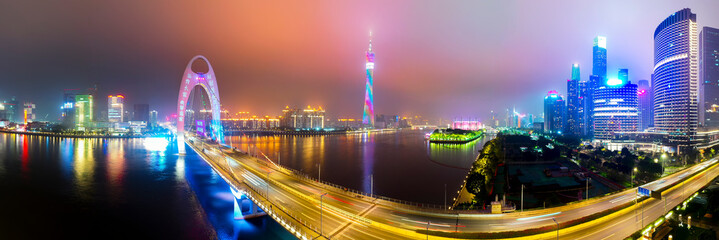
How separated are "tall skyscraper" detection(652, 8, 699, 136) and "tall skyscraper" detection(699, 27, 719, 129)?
5141mm

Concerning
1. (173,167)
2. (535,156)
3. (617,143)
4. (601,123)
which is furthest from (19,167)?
(601,123)

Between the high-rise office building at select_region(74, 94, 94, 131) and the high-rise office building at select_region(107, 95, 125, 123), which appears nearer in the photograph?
the high-rise office building at select_region(74, 94, 94, 131)

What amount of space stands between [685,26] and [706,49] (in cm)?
709

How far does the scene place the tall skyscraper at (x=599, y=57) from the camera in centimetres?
7831

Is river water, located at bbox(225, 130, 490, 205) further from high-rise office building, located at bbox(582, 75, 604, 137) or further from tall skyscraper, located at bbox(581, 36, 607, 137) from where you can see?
tall skyscraper, located at bbox(581, 36, 607, 137)

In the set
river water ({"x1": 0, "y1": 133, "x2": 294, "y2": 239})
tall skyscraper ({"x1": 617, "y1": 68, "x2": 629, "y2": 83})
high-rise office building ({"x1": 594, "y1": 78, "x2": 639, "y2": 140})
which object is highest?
tall skyscraper ({"x1": 617, "y1": 68, "x2": 629, "y2": 83})

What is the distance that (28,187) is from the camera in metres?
18.6

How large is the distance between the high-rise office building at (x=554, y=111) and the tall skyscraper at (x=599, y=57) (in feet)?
34.9

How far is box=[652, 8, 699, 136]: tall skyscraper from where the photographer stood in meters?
40.3

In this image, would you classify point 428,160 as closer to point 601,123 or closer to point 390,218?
point 390,218

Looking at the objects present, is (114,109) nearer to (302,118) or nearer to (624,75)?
(302,118)

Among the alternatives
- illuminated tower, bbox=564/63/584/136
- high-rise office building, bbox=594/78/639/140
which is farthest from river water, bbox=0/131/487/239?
illuminated tower, bbox=564/63/584/136

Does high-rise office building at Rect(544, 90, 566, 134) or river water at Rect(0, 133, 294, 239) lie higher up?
high-rise office building at Rect(544, 90, 566, 134)

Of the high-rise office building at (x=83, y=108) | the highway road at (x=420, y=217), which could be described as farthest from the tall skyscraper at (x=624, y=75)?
the high-rise office building at (x=83, y=108)
